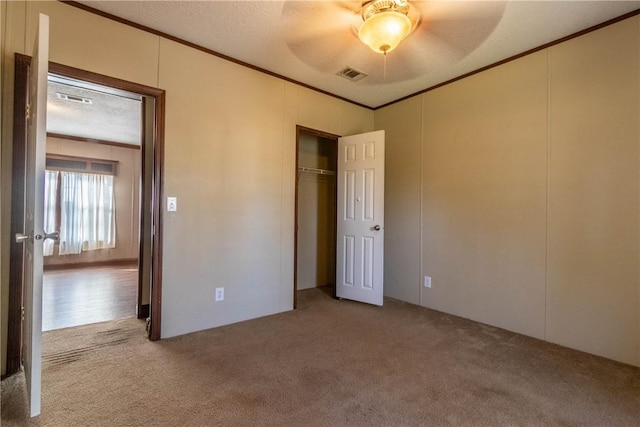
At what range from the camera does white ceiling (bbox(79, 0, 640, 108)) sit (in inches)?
82.6

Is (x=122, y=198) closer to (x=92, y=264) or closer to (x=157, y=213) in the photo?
(x=92, y=264)

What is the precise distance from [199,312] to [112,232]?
4922 mm

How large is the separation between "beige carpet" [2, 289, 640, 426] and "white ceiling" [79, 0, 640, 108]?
2.56 meters

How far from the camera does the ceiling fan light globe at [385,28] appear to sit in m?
1.94

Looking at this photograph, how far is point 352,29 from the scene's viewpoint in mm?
2309

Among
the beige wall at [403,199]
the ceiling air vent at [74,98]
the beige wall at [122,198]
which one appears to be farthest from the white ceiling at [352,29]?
Result: the beige wall at [122,198]

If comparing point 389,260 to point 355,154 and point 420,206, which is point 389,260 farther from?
point 355,154

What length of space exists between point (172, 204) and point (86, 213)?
4.92m

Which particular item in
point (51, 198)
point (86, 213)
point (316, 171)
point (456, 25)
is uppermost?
point (456, 25)

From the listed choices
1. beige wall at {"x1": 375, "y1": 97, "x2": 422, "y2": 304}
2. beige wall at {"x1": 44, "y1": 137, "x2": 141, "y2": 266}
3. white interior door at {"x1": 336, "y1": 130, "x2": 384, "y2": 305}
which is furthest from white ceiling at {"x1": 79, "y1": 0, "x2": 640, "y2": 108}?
beige wall at {"x1": 44, "y1": 137, "x2": 141, "y2": 266}

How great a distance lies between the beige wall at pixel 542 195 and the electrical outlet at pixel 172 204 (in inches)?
104

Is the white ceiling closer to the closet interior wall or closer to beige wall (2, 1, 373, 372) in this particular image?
beige wall (2, 1, 373, 372)

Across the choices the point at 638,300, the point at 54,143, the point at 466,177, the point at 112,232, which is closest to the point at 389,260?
the point at 466,177

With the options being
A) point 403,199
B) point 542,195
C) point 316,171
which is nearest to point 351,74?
point 316,171
